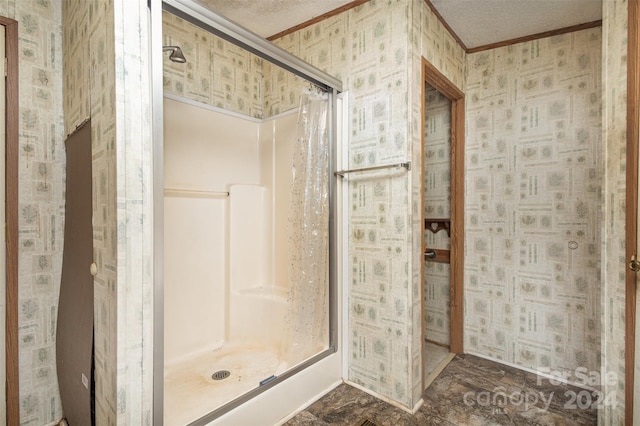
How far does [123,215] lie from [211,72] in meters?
1.69

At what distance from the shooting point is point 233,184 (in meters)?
2.43

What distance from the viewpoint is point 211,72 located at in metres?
2.34

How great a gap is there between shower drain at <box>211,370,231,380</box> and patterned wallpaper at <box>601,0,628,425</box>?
189cm

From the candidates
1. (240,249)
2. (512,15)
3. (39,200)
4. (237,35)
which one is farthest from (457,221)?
(39,200)

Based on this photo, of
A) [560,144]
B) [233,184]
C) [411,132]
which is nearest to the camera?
[411,132]

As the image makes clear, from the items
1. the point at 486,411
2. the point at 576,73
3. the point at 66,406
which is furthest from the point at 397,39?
the point at 66,406

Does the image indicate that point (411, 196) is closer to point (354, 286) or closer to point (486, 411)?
point (354, 286)

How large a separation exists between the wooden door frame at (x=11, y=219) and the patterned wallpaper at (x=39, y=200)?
2 cm

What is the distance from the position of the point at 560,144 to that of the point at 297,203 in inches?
71.4

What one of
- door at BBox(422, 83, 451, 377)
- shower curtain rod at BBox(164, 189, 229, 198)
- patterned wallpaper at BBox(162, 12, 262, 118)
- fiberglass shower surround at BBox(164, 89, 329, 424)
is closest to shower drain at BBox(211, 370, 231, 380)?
fiberglass shower surround at BBox(164, 89, 329, 424)

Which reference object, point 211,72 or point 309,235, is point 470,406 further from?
point 211,72

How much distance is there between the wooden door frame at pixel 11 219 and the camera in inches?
60.5

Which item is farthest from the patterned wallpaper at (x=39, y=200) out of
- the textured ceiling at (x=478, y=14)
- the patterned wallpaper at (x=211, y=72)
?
the textured ceiling at (x=478, y=14)

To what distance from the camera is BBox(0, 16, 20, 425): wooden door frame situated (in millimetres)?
1536
